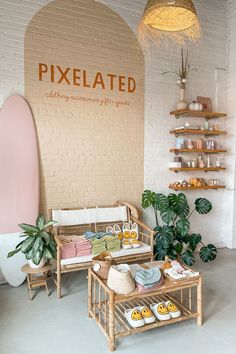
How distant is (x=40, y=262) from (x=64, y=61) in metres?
2.45

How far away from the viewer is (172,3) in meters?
2.02

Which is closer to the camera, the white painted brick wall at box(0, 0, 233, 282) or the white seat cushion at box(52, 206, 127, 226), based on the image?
the white painted brick wall at box(0, 0, 233, 282)

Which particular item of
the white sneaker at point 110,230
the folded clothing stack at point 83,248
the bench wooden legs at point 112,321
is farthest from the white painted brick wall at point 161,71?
the bench wooden legs at point 112,321

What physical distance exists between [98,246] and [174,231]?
3.80 ft

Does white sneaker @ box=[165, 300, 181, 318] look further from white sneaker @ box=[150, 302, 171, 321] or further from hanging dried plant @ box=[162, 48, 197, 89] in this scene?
hanging dried plant @ box=[162, 48, 197, 89]

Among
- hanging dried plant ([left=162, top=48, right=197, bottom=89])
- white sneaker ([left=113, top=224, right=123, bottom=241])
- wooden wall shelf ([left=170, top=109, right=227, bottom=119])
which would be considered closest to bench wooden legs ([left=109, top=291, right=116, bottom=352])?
white sneaker ([left=113, top=224, right=123, bottom=241])

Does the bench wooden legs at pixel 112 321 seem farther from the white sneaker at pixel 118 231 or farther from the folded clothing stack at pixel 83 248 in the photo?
the white sneaker at pixel 118 231

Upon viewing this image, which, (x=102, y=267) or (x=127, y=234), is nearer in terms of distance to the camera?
(x=102, y=267)

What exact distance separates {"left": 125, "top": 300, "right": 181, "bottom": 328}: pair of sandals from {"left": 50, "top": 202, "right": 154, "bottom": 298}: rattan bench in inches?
33.4

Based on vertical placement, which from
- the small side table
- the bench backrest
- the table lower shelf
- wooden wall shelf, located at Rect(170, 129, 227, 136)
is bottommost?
the table lower shelf

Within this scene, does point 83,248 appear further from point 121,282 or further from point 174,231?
point 174,231

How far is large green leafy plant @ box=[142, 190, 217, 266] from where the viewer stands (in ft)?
12.2

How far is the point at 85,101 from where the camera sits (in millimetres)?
3828

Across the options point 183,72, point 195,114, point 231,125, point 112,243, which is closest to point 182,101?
point 195,114
